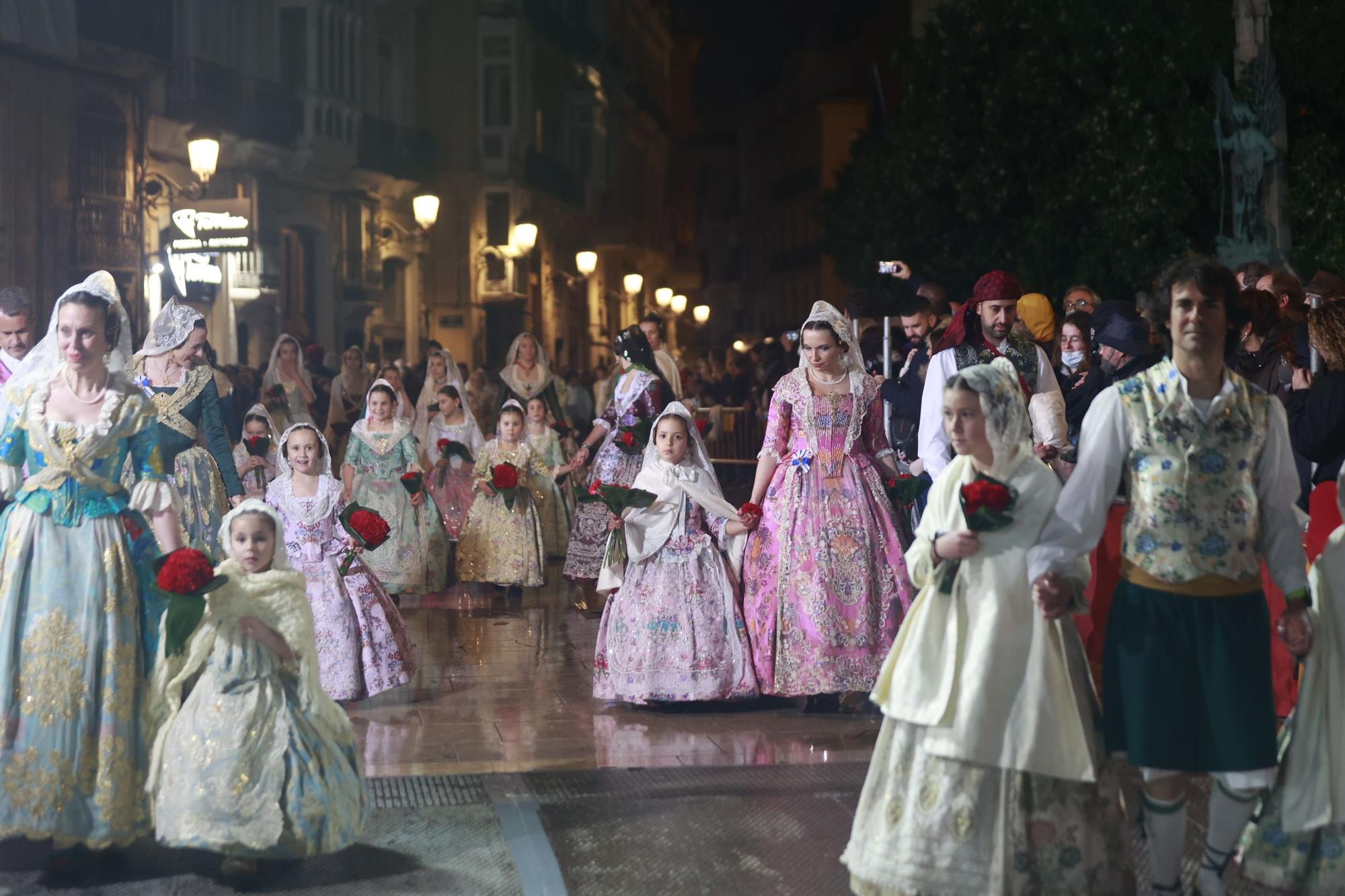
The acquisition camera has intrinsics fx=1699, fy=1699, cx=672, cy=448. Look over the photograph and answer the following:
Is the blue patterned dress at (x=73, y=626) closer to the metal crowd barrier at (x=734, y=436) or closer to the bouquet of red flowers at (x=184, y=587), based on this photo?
the bouquet of red flowers at (x=184, y=587)

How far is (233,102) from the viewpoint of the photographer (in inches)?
902

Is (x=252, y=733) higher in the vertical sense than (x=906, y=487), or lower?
lower

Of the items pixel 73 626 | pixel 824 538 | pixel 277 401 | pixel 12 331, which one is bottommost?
pixel 73 626

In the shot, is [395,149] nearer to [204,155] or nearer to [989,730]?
[204,155]

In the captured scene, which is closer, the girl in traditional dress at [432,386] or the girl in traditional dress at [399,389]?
the girl in traditional dress at [399,389]

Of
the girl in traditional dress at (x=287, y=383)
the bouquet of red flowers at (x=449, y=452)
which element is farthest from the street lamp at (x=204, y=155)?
the bouquet of red flowers at (x=449, y=452)

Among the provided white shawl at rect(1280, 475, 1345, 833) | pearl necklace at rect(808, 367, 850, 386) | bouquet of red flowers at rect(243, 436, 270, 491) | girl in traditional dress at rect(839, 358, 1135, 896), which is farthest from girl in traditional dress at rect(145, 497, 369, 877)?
bouquet of red flowers at rect(243, 436, 270, 491)

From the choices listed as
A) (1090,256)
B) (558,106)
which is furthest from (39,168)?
(558,106)

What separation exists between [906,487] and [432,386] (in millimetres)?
8723

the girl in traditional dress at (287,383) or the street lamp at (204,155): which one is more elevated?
the street lamp at (204,155)

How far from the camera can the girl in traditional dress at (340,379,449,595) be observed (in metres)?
12.2

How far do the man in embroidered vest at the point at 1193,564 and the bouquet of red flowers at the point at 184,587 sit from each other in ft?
8.26

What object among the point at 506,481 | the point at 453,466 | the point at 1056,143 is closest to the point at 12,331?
the point at 506,481

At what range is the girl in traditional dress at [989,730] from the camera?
4.59 m
